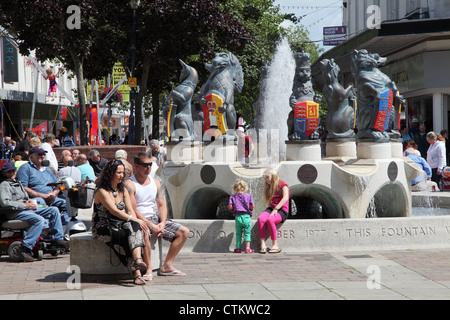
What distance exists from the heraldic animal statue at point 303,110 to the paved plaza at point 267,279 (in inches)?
104

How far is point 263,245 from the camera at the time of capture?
35.8 ft

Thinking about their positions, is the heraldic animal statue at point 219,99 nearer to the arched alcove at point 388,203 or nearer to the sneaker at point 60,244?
the arched alcove at point 388,203

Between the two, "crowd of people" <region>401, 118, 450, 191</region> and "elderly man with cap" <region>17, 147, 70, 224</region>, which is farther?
"crowd of people" <region>401, 118, 450, 191</region>

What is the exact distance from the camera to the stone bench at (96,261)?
8688 millimetres

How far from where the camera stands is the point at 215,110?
1381cm

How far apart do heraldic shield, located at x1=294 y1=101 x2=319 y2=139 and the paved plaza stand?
2613mm

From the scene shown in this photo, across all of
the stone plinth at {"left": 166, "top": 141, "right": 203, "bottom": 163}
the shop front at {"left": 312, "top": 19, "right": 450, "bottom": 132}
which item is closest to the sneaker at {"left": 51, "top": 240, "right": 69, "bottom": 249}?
the stone plinth at {"left": 166, "top": 141, "right": 203, "bottom": 163}

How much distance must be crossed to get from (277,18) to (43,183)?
4080 cm

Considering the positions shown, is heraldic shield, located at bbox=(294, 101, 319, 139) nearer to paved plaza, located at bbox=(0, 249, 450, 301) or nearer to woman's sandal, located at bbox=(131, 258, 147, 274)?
paved plaza, located at bbox=(0, 249, 450, 301)

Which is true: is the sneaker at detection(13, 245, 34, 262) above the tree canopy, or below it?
below

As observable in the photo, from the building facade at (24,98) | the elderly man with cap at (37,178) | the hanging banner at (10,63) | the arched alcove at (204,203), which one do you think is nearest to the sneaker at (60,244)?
the elderly man with cap at (37,178)

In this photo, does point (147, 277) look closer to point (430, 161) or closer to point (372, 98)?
point (372, 98)

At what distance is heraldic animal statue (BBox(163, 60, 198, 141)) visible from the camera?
13914mm

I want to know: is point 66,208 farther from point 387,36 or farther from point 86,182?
point 387,36
